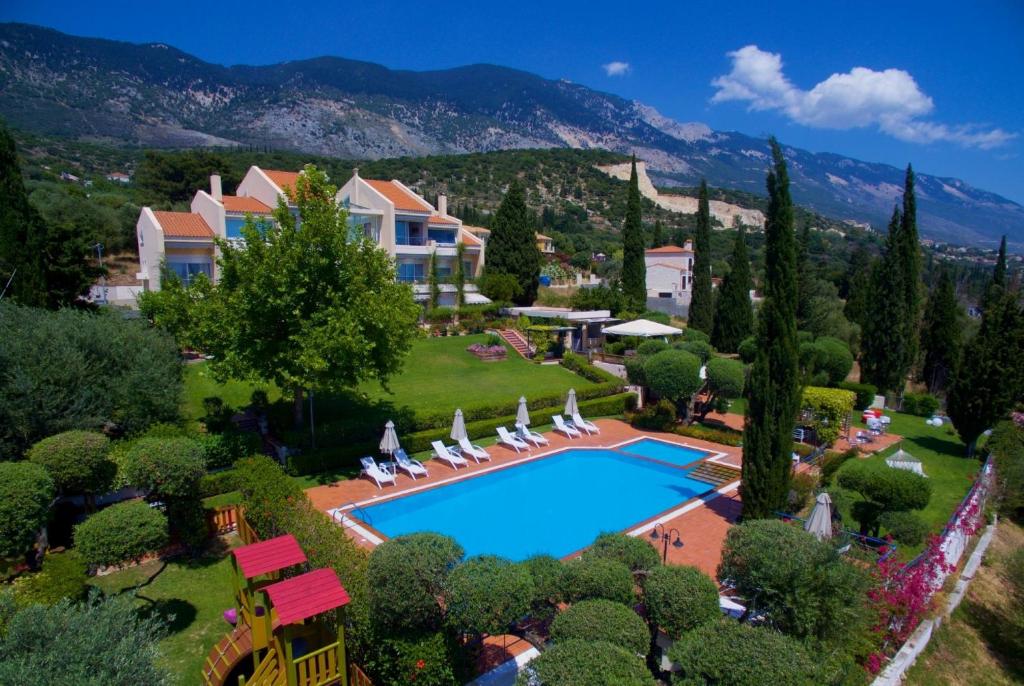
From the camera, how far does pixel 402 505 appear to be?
52.0 ft

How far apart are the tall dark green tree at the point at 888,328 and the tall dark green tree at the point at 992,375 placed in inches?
301

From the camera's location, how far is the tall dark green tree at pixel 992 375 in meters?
20.5

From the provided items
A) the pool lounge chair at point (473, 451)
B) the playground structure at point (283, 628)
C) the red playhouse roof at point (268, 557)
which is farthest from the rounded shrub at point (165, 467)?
the pool lounge chair at point (473, 451)

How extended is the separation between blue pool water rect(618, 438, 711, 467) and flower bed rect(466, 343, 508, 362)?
433 inches

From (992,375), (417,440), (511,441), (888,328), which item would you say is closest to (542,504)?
(511,441)

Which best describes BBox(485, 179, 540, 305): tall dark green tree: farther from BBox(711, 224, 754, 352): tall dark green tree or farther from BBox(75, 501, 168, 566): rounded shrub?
BBox(75, 501, 168, 566): rounded shrub

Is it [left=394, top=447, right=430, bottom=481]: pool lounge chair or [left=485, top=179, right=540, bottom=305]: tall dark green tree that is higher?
[left=485, top=179, right=540, bottom=305]: tall dark green tree

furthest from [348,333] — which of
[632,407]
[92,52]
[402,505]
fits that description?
[92,52]

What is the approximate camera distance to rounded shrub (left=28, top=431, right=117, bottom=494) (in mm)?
10945

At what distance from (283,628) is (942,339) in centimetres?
3869

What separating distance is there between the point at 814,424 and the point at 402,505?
15.2m

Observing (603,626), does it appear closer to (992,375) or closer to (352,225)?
(992,375)

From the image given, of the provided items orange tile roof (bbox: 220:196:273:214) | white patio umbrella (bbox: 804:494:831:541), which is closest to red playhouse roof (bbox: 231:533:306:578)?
white patio umbrella (bbox: 804:494:831:541)

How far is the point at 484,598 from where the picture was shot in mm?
6844
